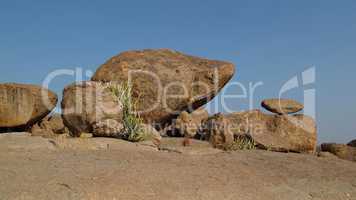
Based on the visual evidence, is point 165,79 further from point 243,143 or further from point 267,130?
A: point 267,130

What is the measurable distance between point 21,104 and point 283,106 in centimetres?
955

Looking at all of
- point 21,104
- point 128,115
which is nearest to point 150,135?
point 128,115

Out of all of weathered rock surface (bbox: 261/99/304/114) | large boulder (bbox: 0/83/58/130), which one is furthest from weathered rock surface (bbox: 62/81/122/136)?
weathered rock surface (bbox: 261/99/304/114)

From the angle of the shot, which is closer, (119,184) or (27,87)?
(119,184)

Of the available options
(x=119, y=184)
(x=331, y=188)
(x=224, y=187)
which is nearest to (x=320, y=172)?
(x=331, y=188)

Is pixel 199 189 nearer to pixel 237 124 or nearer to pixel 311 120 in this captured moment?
pixel 237 124

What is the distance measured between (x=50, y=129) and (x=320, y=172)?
9.88 metres

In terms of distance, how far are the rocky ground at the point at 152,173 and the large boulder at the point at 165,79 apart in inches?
150

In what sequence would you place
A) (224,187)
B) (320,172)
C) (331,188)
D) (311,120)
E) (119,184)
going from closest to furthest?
(119,184) < (224,187) < (331,188) < (320,172) < (311,120)

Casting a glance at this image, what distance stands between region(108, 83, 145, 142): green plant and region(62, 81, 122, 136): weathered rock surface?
0.15m

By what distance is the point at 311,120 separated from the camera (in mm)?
12078

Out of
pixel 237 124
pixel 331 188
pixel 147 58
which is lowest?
pixel 331 188

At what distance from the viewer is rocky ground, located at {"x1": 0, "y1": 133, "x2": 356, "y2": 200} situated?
4.62m

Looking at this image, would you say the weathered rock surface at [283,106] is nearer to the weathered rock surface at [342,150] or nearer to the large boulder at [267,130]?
the large boulder at [267,130]
